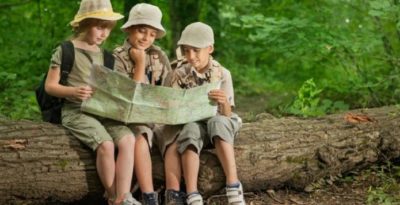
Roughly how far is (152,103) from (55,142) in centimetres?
78

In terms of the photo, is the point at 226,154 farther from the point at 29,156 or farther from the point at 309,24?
the point at 309,24

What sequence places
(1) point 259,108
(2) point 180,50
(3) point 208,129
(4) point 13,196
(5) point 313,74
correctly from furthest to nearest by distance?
(5) point 313,74 → (1) point 259,108 → (2) point 180,50 → (3) point 208,129 → (4) point 13,196

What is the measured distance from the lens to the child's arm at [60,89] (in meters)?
3.85

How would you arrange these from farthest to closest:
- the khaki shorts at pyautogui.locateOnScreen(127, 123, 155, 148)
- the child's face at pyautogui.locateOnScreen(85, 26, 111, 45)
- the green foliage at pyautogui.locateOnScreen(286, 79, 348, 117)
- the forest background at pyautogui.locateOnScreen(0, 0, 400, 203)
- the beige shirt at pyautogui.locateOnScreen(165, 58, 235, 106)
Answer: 1. the forest background at pyautogui.locateOnScreen(0, 0, 400, 203)
2. the green foliage at pyautogui.locateOnScreen(286, 79, 348, 117)
3. the beige shirt at pyautogui.locateOnScreen(165, 58, 235, 106)
4. the child's face at pyautogui.locateOnScreen(85, 26, 111, 45)
5. the khaki shorts at pyautogui.locateOnScreen(127, 123, 155, 148)

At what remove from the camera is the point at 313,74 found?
30.0ft

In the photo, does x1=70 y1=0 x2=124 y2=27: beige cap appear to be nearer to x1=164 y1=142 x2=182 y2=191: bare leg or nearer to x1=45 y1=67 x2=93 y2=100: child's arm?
x1=45 y1=67 x2=93 y2=100: child's arm

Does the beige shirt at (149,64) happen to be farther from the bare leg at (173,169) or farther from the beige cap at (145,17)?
the bare leg at (173,169)

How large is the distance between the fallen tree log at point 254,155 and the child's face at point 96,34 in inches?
28.3

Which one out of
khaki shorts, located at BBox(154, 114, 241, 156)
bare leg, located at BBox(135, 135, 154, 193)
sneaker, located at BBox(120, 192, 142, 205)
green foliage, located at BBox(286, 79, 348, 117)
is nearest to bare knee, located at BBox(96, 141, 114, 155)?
bare leg, located at BBox(135, 135, 154, 193)

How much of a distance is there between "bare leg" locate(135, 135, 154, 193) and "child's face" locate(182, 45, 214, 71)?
72cm

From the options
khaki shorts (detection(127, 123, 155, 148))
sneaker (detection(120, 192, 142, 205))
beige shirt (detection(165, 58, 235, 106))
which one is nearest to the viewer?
sneaker (detection(120, 192, 142, 205))

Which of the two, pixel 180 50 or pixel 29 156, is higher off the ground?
pixel 180 50

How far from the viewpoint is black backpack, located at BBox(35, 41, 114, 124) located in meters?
3.96

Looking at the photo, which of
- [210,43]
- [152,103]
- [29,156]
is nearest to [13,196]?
[29,156]
